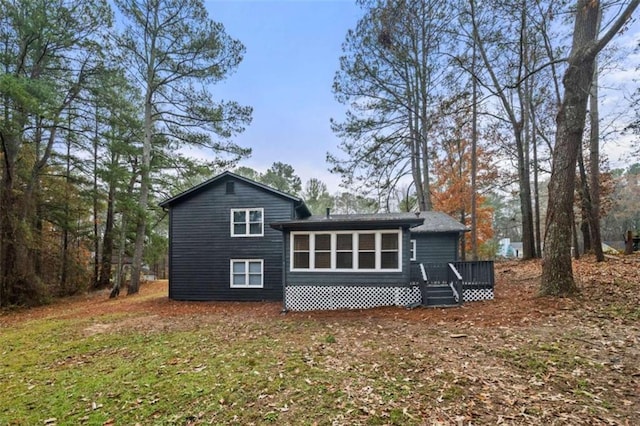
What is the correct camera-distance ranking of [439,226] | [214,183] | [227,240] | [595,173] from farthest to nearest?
[439,226] < [214,183] < [227,240] < [595,173]

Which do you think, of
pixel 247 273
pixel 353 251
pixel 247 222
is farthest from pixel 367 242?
pixel 247 273

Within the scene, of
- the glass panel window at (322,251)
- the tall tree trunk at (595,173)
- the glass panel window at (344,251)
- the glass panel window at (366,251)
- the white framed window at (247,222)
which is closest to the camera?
the glass panel window at (366,251)

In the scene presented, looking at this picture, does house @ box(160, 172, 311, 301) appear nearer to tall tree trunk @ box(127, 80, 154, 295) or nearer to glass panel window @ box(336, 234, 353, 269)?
tall tree trunk @ box(127, 80, 154, 295)

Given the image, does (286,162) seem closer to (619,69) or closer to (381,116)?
(381,116)

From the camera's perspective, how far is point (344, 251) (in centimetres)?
1030

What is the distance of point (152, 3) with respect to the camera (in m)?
14.2

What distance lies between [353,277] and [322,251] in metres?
1.39

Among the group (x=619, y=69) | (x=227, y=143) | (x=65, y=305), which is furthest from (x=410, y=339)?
(x=65, y=305)

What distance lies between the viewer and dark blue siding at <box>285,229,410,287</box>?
9.84 m

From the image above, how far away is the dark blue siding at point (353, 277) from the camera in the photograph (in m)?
9.84

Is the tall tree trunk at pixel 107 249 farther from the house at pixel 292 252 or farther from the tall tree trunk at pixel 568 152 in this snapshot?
the tall tree trunk at pixel 568 152

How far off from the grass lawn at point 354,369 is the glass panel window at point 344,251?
2059 mm

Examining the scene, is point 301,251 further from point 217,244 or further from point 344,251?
point 217,244

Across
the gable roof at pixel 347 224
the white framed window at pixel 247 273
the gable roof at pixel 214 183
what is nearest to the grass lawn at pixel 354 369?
the gable roof at pixel 347 224
